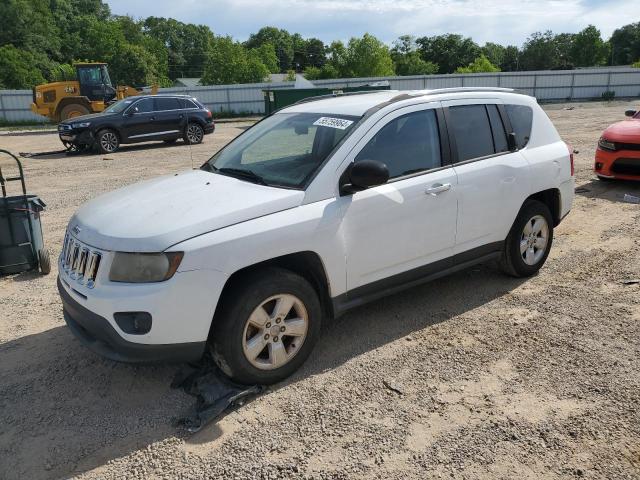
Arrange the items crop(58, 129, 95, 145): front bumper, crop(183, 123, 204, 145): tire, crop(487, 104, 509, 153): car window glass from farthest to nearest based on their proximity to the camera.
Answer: crop(183, 123, 204, 145): tire → crop(58, 129, 95, 145): front bumper → crop(487, 104, 509, 153): car window glass

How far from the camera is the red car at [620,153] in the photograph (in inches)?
342

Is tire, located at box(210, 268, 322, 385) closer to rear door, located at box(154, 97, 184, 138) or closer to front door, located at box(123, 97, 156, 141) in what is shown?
front door, located at box(123, 97, 156, 141)

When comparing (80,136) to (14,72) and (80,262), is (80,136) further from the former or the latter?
(14,72)

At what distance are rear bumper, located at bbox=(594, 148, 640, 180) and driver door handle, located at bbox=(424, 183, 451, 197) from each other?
621 cm

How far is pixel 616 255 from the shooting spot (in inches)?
233

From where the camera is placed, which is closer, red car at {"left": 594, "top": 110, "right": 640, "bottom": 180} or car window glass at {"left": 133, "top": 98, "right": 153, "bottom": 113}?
red car at {"left": 594, "top": 110, "right": 640, "bottom": 180}

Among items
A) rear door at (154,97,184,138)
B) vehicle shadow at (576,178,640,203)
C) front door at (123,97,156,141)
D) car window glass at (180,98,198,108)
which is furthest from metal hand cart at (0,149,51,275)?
car window glass at (180,98,198,108)

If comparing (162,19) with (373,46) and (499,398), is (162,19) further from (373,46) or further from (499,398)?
(499,398)

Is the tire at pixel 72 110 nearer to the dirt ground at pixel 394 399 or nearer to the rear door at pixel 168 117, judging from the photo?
the rear door at pixel 168 117

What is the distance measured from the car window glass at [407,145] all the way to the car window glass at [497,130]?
76cm

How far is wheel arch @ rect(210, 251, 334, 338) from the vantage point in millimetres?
3270

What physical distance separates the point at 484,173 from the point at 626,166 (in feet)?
18.9

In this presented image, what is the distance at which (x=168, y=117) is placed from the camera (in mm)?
17047

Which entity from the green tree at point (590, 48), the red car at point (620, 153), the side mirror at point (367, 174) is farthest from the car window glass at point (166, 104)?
the green tree at point (590, 48)
